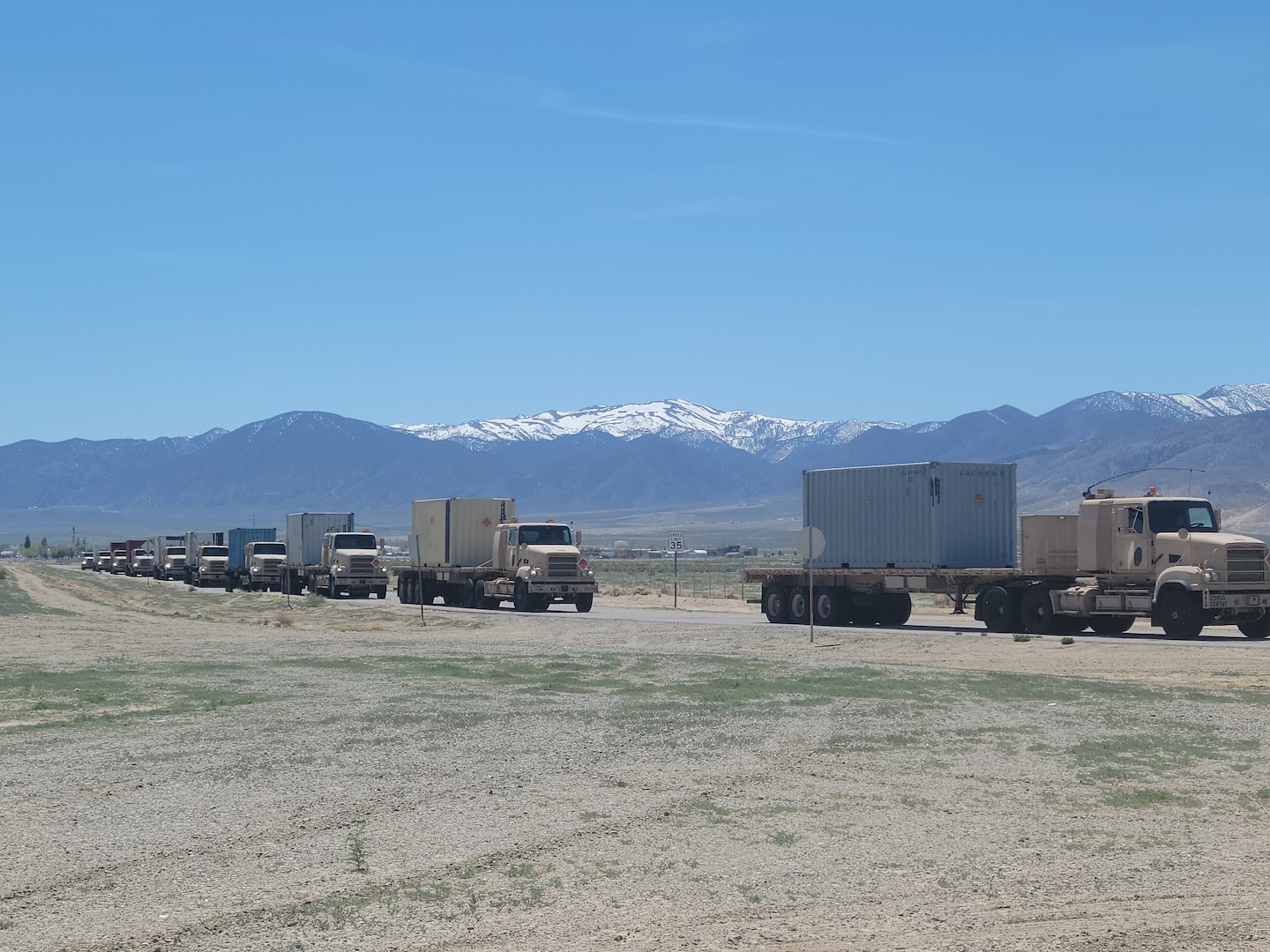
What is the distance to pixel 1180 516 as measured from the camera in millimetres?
31516

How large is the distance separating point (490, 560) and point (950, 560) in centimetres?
1691

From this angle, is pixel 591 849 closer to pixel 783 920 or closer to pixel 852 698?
pixel 783 920

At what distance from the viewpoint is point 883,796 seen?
11.6 metres

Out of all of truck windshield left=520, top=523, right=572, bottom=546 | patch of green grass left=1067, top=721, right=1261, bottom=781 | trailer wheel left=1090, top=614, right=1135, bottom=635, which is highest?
truck windshield left=520, top=523, right=572, bottom=546

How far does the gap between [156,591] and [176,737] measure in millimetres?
57866

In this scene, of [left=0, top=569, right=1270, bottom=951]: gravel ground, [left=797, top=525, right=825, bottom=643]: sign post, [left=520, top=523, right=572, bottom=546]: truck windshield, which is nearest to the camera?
[left=0, top=569, right=1270, bottom=951]: gravel ground

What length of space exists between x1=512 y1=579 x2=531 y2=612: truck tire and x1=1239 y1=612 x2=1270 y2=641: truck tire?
2064cm

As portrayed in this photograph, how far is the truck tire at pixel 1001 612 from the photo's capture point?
33.8m

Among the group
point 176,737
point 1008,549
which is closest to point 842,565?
point 1008,549

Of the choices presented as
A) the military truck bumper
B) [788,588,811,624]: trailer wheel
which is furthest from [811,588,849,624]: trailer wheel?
the military truck bumper

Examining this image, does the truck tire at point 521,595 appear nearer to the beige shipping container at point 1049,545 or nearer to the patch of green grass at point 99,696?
the beige shipping container at point 1049,545

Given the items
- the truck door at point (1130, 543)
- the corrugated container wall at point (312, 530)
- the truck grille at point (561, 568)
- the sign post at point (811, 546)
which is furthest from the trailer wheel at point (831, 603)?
the corrugated container wall at point (312, 530)

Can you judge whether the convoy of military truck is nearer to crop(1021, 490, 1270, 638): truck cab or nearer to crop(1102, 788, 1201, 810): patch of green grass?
crop(1021, 490, 1270, 638): truck cab

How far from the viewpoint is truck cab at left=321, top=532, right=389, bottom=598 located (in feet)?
190
